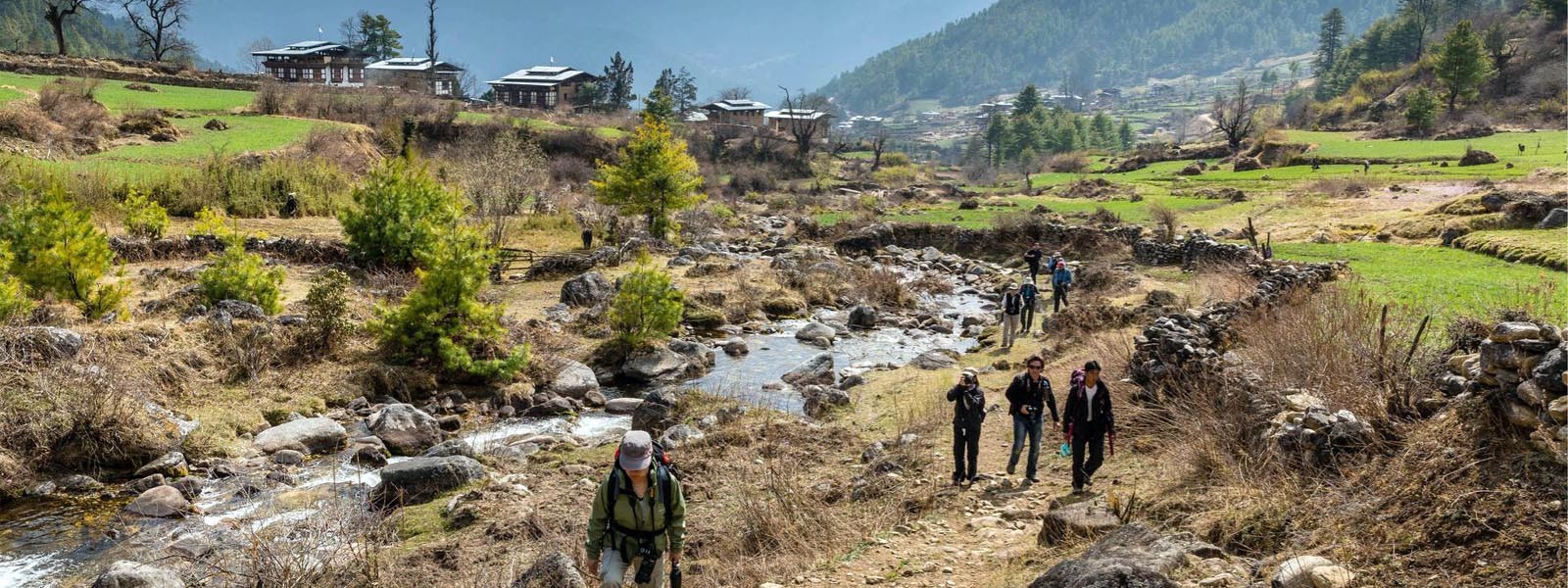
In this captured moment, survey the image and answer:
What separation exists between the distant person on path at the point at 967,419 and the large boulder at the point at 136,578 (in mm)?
7795

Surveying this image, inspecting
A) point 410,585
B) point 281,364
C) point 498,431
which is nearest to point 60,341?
point 281,364

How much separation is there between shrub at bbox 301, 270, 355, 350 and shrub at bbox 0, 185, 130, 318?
11.0 ft

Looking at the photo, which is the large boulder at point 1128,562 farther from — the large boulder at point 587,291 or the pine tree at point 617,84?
the pine tree at point 617,84

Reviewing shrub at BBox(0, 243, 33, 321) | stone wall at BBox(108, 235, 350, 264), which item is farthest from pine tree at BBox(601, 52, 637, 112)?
shrub at BBox(0, 243, 33, 321)

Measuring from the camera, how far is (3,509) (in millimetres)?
11148

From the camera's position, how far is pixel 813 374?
1847 cm

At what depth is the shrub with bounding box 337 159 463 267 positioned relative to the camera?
24.9 metres

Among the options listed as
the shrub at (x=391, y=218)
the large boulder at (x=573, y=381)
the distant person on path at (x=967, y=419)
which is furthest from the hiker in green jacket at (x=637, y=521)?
the shrub at (x=391, y=218)

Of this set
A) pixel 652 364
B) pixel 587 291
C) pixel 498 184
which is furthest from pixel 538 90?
pixel 652 364

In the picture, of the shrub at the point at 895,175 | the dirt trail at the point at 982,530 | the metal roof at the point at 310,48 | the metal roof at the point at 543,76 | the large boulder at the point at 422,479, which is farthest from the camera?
the metal roof at the point at 543,76

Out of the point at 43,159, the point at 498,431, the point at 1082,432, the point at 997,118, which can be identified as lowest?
the point at 498,431

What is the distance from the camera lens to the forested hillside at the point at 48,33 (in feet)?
331

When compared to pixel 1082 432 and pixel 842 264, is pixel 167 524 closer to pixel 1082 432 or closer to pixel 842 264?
pixel 1082 432

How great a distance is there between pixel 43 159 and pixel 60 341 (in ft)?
84.2
